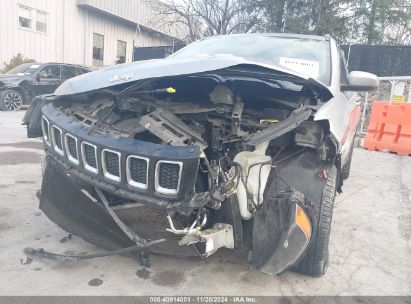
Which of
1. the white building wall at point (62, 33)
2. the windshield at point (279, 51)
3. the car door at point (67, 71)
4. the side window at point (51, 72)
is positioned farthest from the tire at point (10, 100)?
the windshield at point (279, 51)

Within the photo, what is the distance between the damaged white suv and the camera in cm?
211

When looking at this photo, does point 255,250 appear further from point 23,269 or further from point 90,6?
point 90,6

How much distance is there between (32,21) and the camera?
632 inches

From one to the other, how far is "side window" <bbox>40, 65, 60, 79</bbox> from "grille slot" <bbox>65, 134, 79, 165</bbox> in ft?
32.4

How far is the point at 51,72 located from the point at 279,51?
9688 mm

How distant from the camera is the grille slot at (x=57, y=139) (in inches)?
96.4

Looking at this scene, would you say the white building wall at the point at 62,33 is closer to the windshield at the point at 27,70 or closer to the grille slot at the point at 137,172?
the windshield at the point at 27,70

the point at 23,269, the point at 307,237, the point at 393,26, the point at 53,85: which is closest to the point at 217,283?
the point at 307,237

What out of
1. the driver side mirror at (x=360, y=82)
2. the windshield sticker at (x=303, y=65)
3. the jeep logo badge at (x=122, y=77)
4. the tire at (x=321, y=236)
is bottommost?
the tire at (x=321, y=236)

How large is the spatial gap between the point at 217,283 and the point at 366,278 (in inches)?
41.1

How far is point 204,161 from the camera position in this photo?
7.60ft

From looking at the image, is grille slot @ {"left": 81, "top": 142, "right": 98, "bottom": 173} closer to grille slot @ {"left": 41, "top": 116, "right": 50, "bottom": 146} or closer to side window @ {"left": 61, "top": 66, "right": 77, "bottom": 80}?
grille slot @ {"left": 41, "top": 116, "right": 50, "bottom": 146}

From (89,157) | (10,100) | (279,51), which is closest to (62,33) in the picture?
(10,100)

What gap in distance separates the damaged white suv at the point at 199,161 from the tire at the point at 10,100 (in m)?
8.80
